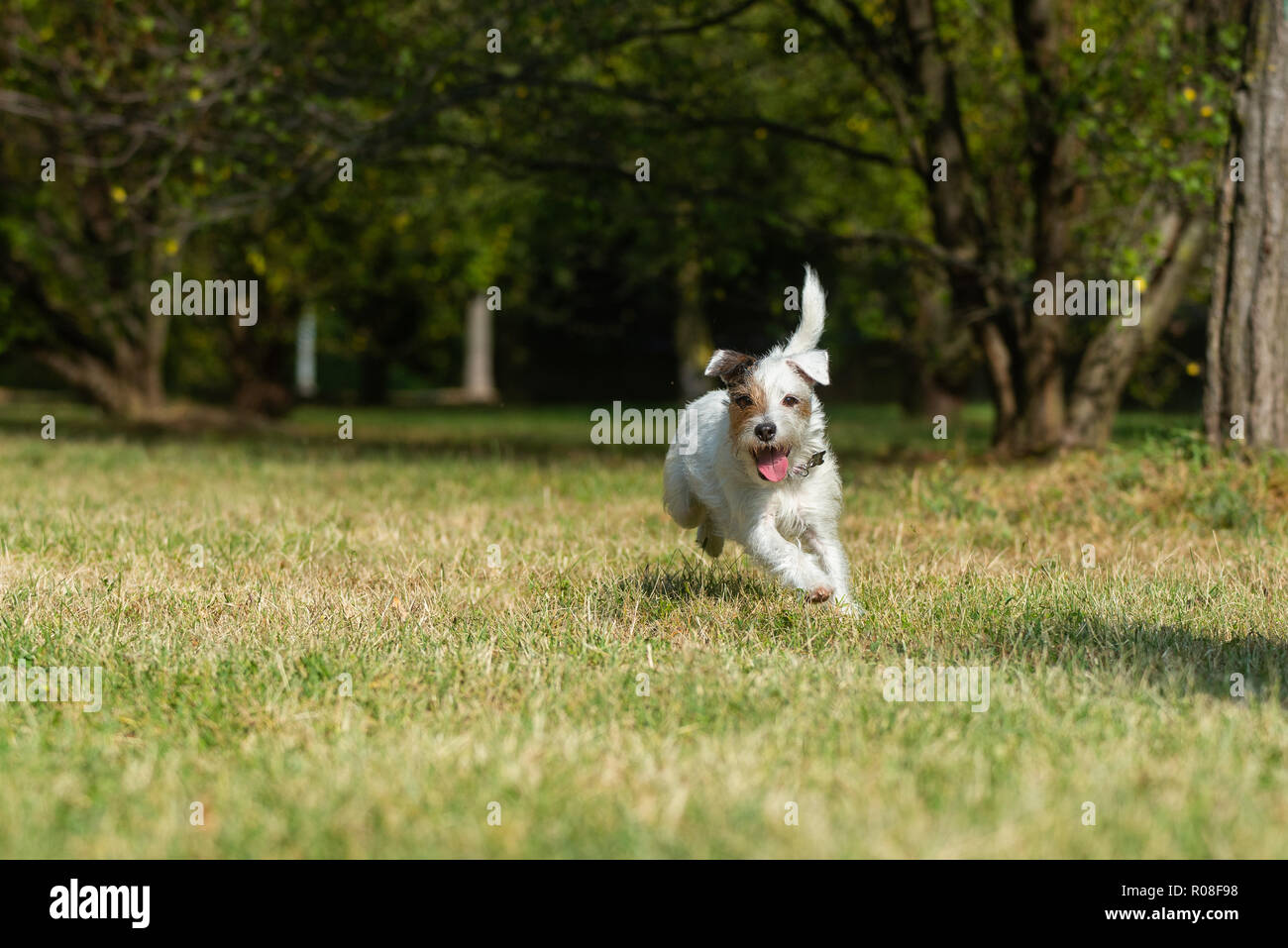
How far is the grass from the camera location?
2.86 m

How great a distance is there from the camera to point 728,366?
18.6 ft

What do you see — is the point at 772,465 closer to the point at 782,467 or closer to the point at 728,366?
the point at 782,467

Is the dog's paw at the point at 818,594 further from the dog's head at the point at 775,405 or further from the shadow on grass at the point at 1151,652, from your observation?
the shadow on grass at the point at 1151,652

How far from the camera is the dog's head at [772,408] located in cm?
532

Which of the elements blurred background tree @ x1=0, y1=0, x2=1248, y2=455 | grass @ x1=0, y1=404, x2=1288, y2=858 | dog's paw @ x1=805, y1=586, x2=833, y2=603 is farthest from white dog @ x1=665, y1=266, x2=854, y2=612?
blurred background tree @ x1=0, y1=0, x2=1248, y2=455

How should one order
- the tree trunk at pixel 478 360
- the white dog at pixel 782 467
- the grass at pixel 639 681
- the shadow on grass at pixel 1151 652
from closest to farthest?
1. the grass at pixel 639 681
2. the shadow on grass at pixel 1151 652
3. the white dog at pixel 782 467
4. the tree trunk at pixel 478 360

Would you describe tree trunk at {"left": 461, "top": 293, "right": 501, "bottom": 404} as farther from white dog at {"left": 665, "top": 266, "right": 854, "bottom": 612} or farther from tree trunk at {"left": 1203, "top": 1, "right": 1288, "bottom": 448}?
white dog at {"left": 665, "top": 266, "right": 854, "bottom": 612}

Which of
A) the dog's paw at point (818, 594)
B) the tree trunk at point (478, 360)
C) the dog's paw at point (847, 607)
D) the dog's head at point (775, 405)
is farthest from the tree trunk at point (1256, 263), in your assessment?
the tree trunk at point (478, 360)

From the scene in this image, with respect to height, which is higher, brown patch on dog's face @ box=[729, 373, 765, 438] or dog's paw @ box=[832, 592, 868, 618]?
brown patch on dog's face @ box=[729, 373, 765, 438]

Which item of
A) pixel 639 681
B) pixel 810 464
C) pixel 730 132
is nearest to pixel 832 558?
pixel 810 464

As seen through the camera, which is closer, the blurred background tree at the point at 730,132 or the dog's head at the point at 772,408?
the dog's head at the point at 772,408

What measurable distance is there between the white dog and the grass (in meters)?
0.21

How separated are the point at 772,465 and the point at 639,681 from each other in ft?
5.10
